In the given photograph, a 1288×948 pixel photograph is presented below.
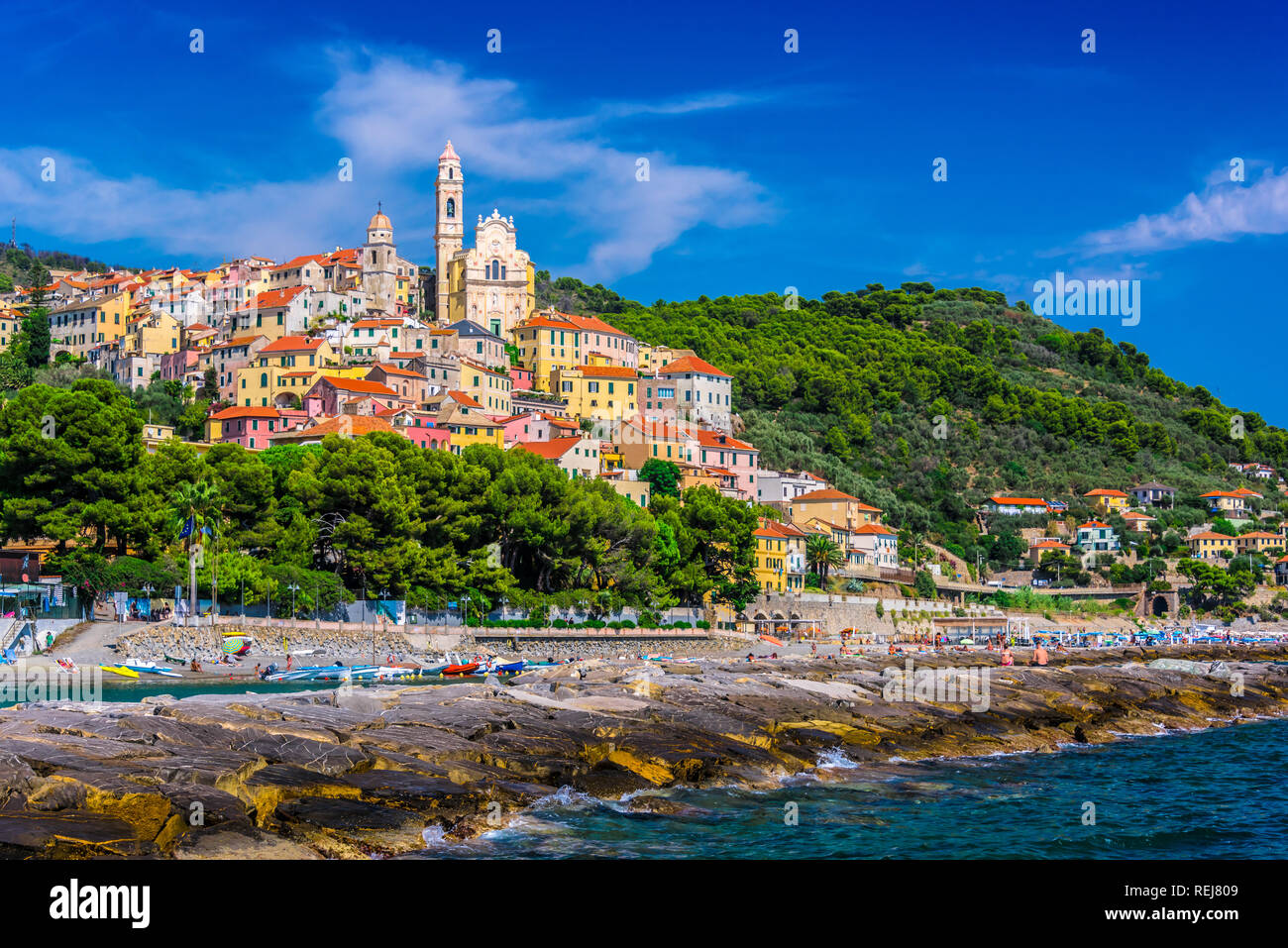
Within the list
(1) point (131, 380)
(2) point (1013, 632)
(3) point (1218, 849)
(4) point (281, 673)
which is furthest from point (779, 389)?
(3) point (1218, 849)

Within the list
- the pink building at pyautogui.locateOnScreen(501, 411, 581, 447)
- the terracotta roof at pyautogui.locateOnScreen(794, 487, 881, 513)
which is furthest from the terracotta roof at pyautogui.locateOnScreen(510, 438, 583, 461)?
the terracotta roof at pyautogui.locateOnScreen(794, 487, 881, 513)

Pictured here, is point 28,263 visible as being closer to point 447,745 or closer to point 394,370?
point 394,370

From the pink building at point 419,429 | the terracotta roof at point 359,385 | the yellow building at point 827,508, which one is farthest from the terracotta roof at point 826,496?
the terracotta roof at point 359,385

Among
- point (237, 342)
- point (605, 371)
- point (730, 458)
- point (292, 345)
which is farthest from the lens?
point (605, 371)

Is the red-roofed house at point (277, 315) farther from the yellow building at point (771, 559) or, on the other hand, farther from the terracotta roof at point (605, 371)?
the yellow building at point (771, 559)

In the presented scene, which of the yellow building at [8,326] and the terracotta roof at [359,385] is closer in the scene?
the terracotta roof at [359,385]

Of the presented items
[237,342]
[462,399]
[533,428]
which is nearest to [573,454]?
[533,428]
